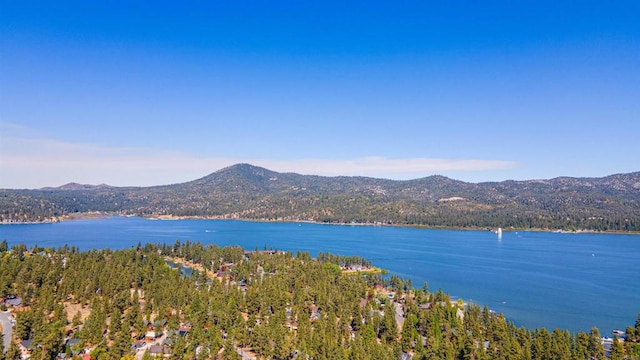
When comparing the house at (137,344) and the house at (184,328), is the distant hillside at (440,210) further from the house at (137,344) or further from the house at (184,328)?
the house at (137,344)

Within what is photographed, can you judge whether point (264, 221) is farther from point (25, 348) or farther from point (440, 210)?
point (25, 348)

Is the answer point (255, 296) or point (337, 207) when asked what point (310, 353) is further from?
point (337, 207)

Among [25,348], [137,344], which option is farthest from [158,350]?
[25,348]

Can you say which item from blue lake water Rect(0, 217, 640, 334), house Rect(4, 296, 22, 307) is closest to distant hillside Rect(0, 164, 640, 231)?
blue lake water Rect(0, 217, 640, 334)

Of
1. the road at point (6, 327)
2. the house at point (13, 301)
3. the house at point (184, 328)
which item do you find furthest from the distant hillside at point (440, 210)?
the road at point (6, 327)

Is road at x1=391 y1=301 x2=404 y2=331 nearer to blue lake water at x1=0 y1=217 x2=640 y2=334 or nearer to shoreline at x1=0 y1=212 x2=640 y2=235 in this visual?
blue lake water at x1=0 y1=217 x2=640 y2=334

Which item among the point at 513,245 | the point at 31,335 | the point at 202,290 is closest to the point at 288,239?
the point at 513,245

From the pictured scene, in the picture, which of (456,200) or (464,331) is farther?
(456,200)
